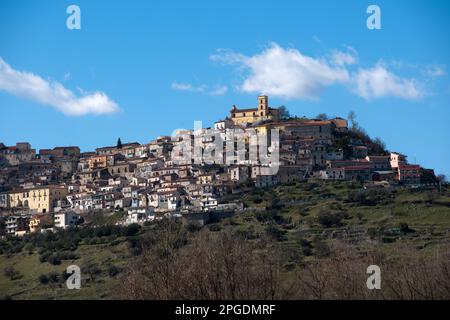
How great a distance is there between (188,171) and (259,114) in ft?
58.7

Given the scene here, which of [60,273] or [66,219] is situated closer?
[60,273]

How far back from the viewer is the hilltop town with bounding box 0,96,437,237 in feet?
266

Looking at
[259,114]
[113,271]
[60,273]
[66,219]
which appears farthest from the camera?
[259,114]

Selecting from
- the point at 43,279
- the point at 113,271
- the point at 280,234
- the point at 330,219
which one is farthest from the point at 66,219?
the point at 113,271

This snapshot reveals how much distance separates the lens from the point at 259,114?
105 metres

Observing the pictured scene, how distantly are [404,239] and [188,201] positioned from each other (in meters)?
26.9

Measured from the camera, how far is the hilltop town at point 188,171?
80938 mm

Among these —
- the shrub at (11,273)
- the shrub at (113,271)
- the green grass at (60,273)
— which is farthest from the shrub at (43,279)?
the shrub at (113,271)

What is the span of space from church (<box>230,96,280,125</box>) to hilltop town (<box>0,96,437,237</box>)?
13 cm

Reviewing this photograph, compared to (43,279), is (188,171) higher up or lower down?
higher up

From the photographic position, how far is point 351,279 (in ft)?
98.9

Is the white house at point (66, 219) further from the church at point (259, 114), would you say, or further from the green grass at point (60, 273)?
the church at point (259, 114)

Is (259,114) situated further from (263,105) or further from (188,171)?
(188,171)
